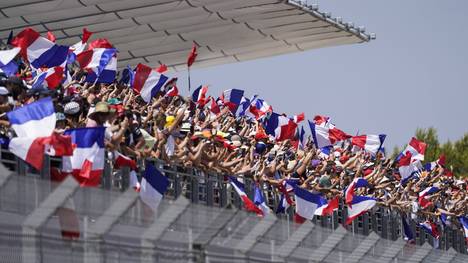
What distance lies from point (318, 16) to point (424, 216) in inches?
709

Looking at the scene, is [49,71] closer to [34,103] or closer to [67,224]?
[34,103]

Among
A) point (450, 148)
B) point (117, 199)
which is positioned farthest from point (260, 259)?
point (450, 148)

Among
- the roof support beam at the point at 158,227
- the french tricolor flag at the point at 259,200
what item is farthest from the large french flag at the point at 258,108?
the roof support beam at the point at 158,227

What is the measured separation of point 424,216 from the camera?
31812 millimetres

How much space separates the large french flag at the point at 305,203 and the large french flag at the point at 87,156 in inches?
228

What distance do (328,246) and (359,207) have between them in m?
8.70

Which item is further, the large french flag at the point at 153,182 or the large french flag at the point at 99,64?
the large french flag at the point at 99,64

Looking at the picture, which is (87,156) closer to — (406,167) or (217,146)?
(217,146)

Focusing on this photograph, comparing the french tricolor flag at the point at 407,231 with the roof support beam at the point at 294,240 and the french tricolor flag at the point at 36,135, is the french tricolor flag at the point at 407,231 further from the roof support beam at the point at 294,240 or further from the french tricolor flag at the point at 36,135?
the french tricolor flag at the point at 36,135

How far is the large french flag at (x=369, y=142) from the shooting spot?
117 ft

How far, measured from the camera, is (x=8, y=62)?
964 inches

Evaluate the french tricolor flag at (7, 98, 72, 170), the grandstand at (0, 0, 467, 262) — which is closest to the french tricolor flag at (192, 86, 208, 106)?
the grandstand at (0, 0, 467, 262)

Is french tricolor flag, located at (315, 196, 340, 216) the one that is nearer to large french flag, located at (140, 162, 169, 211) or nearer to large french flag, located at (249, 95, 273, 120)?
large french flag, located at (140, 162, 169, 211)

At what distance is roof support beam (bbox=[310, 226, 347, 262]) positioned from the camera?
1816 cm
